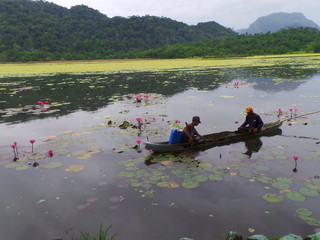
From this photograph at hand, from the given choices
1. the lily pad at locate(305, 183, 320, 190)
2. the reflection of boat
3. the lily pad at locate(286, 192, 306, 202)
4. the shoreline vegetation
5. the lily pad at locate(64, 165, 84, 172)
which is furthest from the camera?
the shoreline vegetation

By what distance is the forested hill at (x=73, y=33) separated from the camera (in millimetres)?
87125

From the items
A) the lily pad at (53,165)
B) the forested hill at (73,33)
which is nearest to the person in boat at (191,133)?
the lily pad at (53,165)

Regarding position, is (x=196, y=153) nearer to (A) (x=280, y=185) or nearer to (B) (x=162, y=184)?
(B) (x=162, y=184)

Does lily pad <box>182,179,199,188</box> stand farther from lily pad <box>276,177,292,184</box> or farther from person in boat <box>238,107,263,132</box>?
person in boat <box>238,107,263,132</box>

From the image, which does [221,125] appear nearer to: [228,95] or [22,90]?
[228,95]

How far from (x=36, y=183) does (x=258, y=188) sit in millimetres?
4827

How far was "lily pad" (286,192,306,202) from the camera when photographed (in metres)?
4.66

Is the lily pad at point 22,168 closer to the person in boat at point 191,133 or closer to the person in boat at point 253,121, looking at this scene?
the person in boat at point 191,133

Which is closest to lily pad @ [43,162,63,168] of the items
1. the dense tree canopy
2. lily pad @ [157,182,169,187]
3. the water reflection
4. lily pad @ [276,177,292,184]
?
the water reflection

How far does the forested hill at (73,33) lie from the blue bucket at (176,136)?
78386mm

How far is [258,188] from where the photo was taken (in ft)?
16.9

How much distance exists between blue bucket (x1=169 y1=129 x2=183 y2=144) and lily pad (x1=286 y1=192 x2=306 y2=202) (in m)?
3.16

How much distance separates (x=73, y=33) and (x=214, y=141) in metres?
120

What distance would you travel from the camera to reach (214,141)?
24.7 feet
